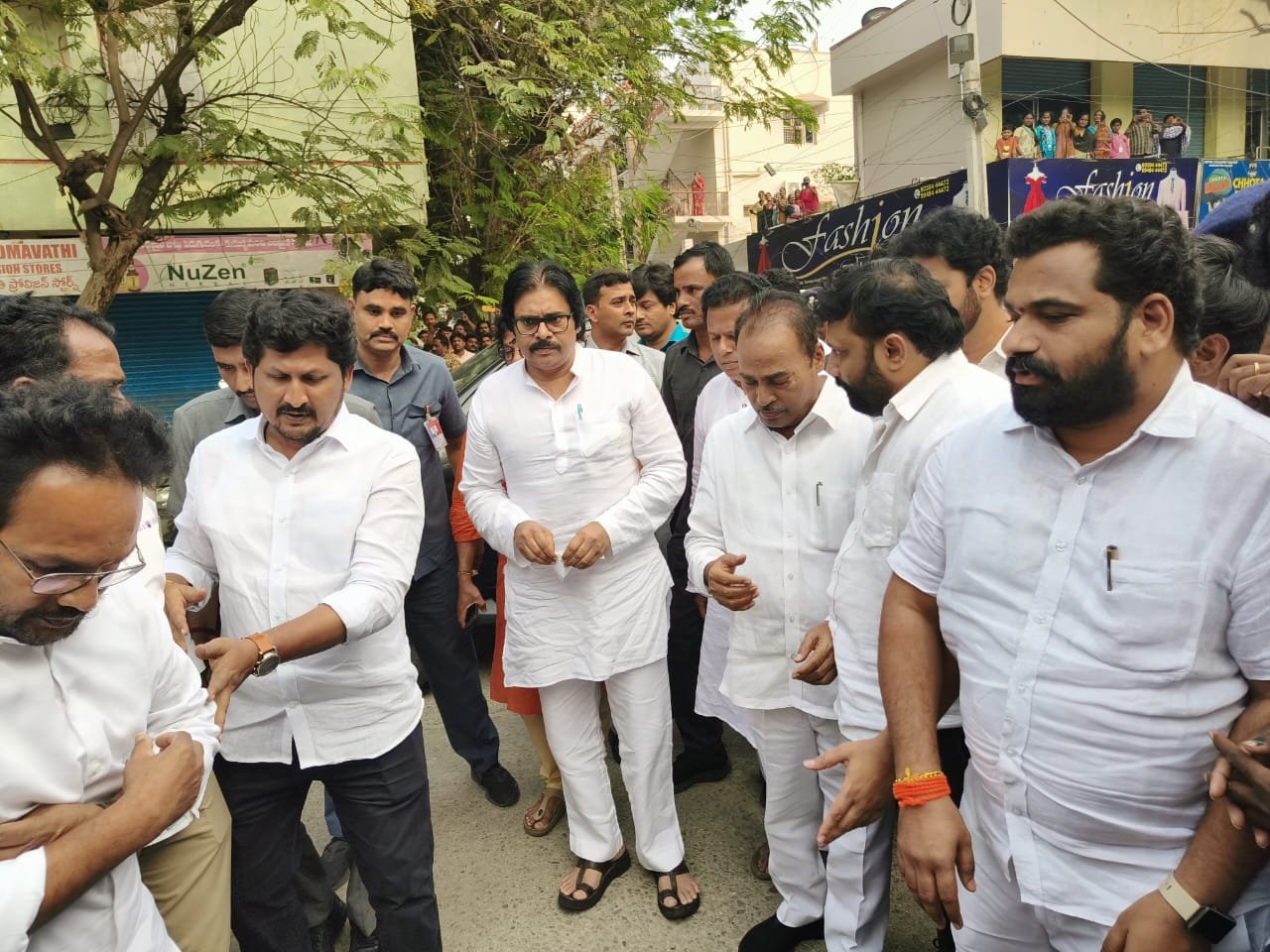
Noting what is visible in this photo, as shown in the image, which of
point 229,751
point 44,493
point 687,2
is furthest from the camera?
point 687,2

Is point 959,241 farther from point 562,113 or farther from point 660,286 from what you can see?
point 562,113

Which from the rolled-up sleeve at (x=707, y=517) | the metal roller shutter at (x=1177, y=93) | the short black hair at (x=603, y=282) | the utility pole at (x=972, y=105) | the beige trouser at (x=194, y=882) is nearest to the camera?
the beige trouser at (x=194, y=882)

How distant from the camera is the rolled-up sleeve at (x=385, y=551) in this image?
193 centimetres

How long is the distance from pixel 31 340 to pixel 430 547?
174 cm

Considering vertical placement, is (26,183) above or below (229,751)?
above

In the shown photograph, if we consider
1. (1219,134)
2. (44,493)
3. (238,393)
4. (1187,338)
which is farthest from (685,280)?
(1219,134)

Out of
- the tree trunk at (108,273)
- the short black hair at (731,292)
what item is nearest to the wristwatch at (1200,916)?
the short black hair at (731,292)

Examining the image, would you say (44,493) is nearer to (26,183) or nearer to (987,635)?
(987,635)

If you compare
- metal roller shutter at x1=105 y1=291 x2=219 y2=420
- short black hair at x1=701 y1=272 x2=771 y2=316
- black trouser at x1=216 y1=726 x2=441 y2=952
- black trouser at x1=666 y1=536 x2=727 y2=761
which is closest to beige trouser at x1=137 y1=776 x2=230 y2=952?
black trouser at x1=216 y1=726 x2=441 y2=952

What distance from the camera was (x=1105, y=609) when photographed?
4.55 ft

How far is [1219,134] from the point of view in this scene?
1551cm

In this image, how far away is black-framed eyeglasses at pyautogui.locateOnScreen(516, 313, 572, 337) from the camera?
292cm

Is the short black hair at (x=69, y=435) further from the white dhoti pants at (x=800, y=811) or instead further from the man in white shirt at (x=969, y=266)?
the man in white shirt at (x=969, y=266)

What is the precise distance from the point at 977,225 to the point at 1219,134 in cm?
1670
